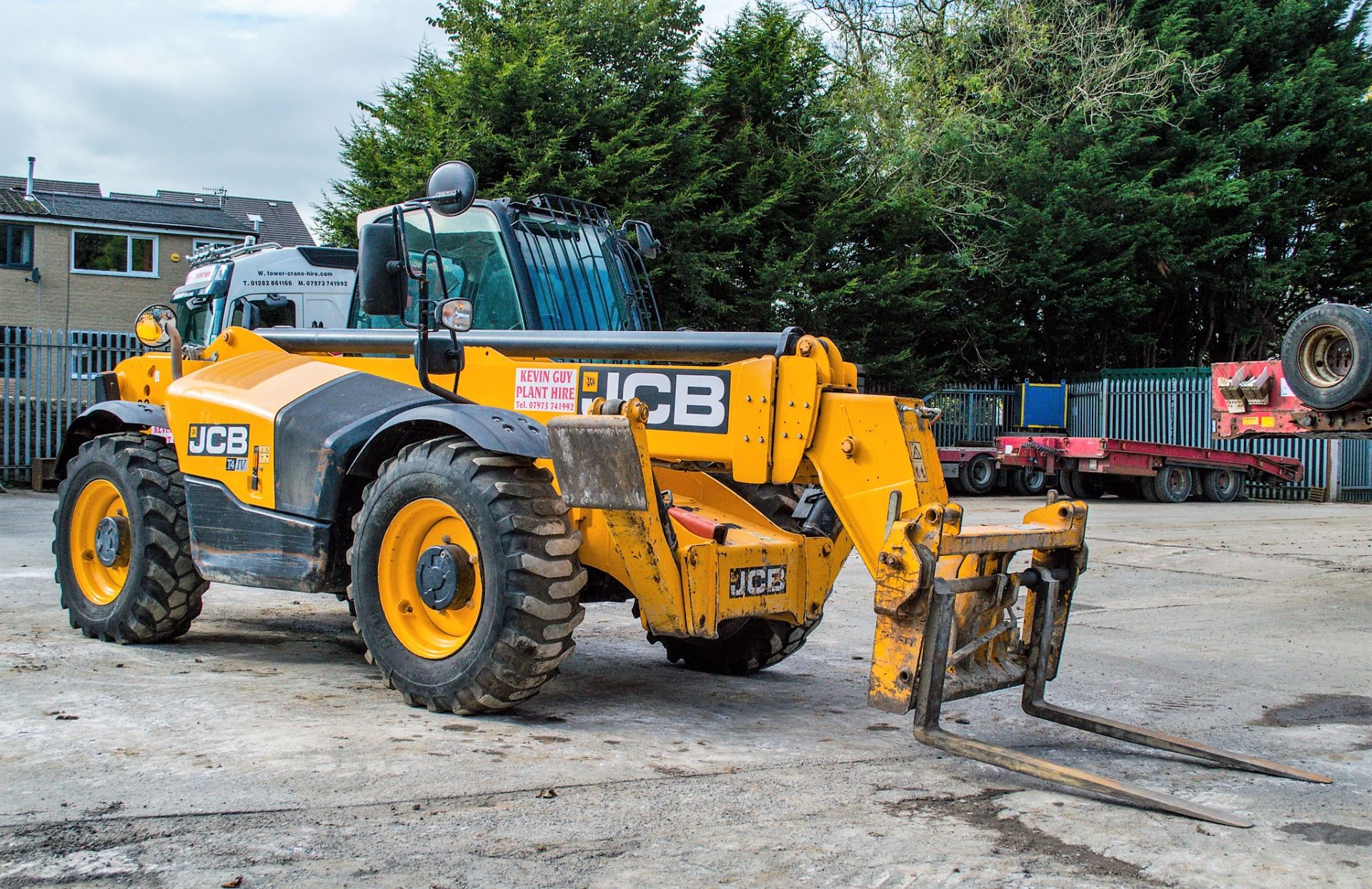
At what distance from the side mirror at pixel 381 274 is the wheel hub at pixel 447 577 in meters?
1.17

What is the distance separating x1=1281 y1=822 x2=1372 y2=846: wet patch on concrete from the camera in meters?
4.13

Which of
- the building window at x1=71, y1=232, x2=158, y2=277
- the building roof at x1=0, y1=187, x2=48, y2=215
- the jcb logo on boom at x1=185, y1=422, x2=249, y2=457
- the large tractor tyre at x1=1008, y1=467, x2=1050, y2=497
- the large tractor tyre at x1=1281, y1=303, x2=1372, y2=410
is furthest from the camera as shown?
the building window at x1=71, y1=232, x2=158, y2=277

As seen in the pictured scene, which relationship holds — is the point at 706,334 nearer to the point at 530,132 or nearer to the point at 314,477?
the point at 314,477

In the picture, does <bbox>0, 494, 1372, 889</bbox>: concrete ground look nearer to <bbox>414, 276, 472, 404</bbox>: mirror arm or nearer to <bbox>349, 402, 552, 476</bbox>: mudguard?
<bbox>349, 402, 552, 476</bbox>: mudguard

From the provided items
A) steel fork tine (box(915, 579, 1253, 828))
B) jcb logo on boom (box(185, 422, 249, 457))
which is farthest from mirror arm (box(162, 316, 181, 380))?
steel fork tine (box(915, 579, 1253, 828))

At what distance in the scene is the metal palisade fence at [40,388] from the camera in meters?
19.7

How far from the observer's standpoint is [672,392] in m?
5.74

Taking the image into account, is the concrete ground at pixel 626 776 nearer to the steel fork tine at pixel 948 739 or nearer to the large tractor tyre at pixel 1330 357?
the steel fork tine at pixel 948 739

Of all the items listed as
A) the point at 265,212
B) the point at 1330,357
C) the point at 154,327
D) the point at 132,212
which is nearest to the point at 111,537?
the point at 154,327

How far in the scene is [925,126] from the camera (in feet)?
85.1

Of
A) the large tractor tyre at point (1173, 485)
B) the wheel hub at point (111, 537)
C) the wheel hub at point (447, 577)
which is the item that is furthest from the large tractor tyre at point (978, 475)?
the wheel hub at point (447, 577)

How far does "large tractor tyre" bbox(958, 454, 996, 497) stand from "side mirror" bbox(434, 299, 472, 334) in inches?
733

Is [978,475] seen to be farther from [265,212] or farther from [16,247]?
[265,212]

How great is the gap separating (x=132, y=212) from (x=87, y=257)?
7.61 feet
